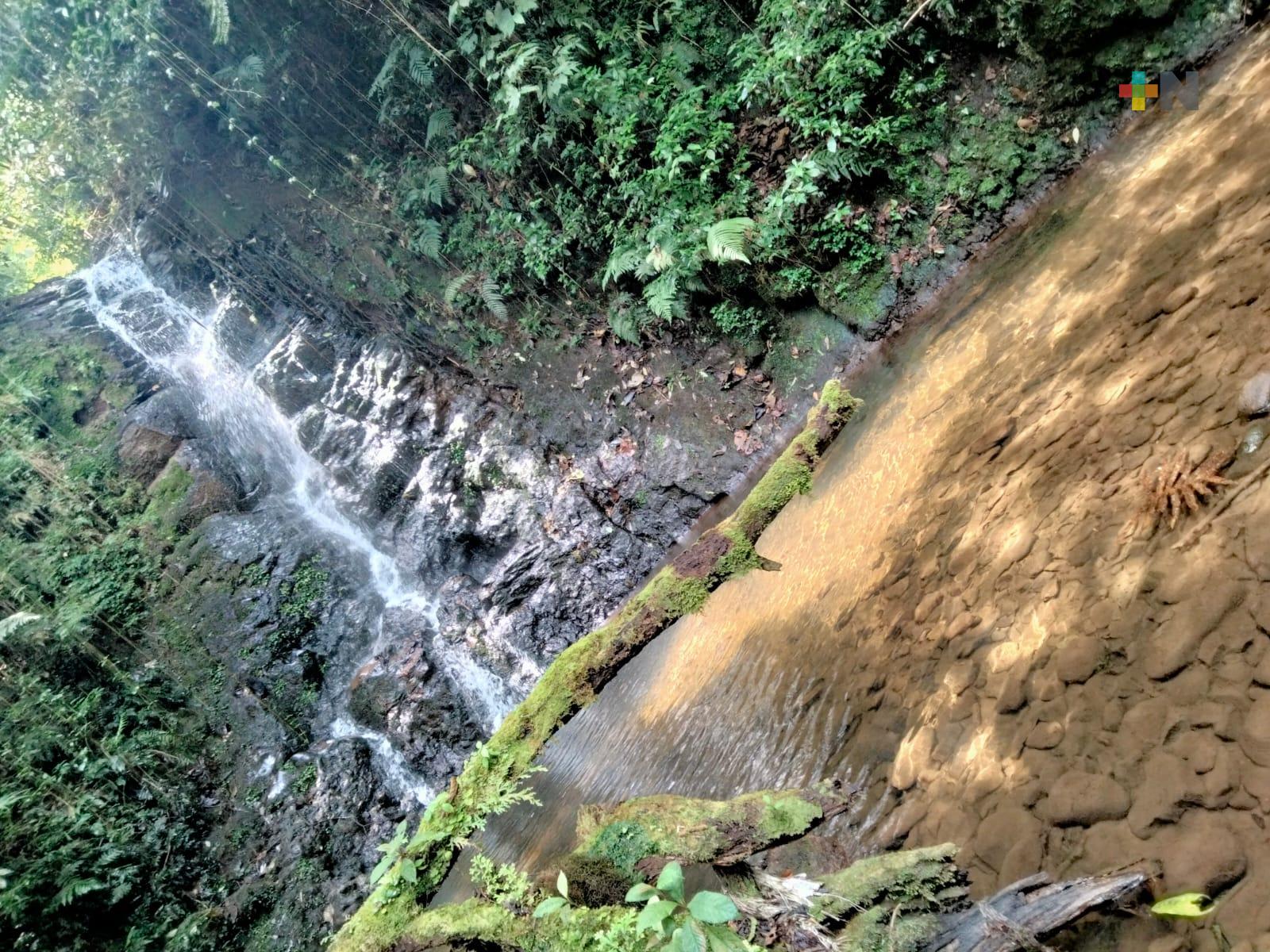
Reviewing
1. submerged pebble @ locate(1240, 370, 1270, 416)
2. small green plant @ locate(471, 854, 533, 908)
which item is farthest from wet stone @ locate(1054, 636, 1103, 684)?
small green plant @ locate(471, 854, 533, 908)

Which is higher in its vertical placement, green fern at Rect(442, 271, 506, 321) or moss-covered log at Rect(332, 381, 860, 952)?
green fern at Rect(442, 271, 506, 321)

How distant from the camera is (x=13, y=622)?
754 cm

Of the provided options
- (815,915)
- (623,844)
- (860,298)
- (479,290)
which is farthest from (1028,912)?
(479,290)

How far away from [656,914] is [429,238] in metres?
9.08

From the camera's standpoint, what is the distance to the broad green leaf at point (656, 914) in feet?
7.29

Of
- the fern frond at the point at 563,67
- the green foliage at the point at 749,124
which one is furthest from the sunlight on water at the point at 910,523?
the fern frond at the point at 563,67

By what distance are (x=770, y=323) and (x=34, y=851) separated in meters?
8.93

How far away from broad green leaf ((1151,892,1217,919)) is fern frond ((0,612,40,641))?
33.3 feet

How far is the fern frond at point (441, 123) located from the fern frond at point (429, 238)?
1.10 meters

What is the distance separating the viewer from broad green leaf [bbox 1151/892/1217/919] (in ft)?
8.25

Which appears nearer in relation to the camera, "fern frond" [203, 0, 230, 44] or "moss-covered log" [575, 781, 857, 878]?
"moss-covered log" [575, 781, 857, 878]

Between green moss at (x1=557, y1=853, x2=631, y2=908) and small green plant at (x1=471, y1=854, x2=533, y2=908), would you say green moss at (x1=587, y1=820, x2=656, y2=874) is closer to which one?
green moss at (x1=557, y1=853, x2=631, y2=908)

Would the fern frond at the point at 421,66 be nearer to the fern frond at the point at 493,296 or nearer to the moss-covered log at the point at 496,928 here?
the fern frond at the point at 493,296

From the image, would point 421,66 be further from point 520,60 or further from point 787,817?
point 787,817
